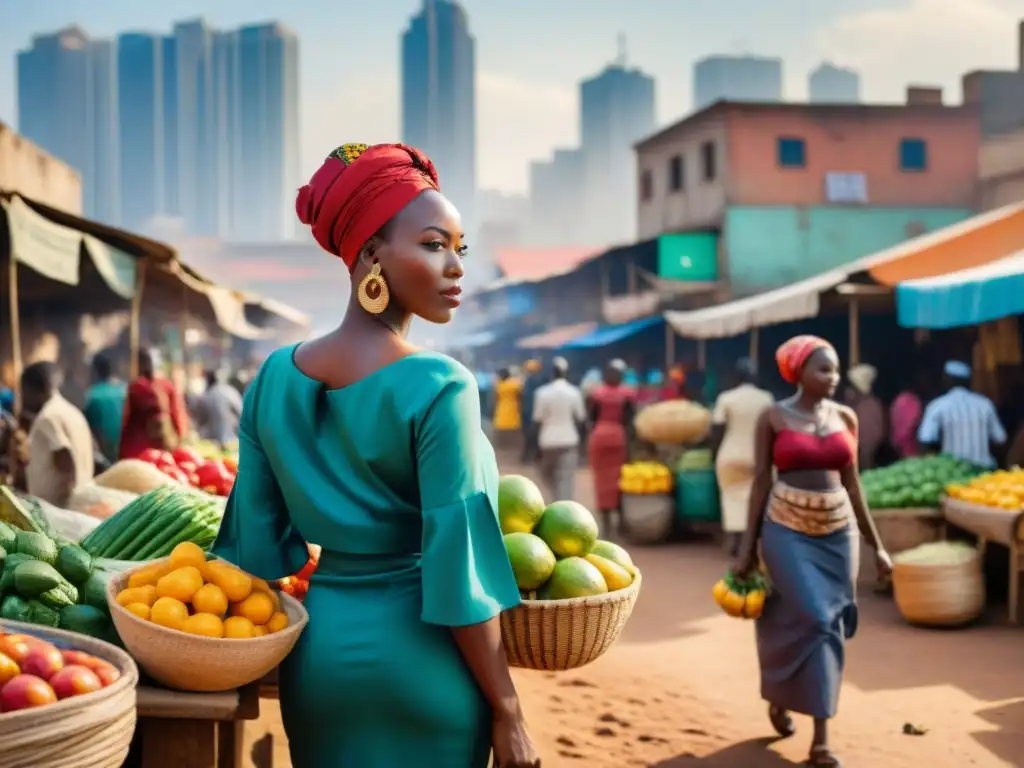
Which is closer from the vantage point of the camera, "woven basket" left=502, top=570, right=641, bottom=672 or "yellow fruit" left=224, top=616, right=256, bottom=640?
"yellow fruit" left=224, top=616, right=256, bottom=640

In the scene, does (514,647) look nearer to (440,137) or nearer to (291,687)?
(291,687)

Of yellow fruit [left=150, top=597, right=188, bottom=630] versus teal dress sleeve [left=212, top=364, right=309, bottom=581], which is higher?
teal dress sleeve [left=212, top=364, right=309, bottom=581]

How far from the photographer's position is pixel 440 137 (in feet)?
526

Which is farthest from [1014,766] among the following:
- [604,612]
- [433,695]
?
[433,695]

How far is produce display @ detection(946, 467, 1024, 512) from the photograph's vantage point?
7.51m

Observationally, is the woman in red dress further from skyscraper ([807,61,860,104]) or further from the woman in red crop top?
skyscraper ([807,61,860,104])

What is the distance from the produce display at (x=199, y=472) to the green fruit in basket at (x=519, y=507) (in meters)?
2.60

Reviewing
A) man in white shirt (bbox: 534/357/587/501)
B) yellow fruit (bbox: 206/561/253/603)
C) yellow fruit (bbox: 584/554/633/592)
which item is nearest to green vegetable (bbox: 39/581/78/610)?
yellow fruit (bbox: 206/561/253/603)

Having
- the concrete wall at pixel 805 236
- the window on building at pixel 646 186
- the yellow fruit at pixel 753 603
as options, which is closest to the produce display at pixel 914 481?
the yellow fruit at pixel 753 603

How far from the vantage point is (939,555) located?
7617 mm

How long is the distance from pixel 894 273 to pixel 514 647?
32.5ft

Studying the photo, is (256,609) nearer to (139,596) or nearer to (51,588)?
(139,596)

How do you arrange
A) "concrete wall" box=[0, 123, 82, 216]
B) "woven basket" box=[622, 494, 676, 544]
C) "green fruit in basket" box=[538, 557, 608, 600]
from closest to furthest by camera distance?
"green fruit in basket" box=[538, 557, 608, 600]
"woven basket" box=[622, 494, 676, 544]
"concrete wall" box=[0, 123, 82, 216]

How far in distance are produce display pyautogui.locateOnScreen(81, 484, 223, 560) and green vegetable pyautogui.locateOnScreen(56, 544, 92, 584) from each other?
540 mm
